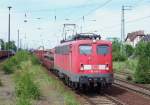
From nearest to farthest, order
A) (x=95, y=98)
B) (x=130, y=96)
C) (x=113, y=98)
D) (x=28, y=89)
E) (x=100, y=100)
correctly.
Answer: (x=28, y=89)
(x=100, y=100)
(x=113, y=98)
(x=95, y=98)
(x=130, y=96)

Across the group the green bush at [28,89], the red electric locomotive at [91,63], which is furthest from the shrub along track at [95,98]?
the green bush at [28,89]

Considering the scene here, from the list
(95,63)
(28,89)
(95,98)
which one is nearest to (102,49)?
(95,63)

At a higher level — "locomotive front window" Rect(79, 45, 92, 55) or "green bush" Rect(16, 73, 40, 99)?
"locomotive front window" Rect(79, 45, 92, 55)

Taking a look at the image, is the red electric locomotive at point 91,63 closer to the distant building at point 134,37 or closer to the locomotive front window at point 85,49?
the locomotive front window at point 85,49

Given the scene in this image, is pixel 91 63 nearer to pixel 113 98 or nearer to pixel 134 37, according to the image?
pixel 113 98

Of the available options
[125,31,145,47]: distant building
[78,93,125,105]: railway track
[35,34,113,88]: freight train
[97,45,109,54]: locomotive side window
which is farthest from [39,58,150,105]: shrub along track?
[125,31,145,47]: distant building

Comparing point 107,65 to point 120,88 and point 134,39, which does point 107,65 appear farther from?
point 134,39

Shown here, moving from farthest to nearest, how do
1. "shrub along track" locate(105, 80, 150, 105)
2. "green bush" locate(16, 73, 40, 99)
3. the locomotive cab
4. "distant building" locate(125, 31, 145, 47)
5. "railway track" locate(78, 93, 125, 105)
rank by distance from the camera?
"distant building" locate(125, 31, 145, 47) < the locomotive cab < "green bush" locate(16, 73, 40, 99) < "shrub along track" locate(105, 80, 150, 105) < "railway track" locate(78, 93, 125, 105)

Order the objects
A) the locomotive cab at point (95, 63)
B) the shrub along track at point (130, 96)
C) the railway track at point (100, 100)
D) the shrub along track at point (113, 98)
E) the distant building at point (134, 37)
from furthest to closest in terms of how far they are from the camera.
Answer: the distant building at point (134, 37)
the locomotive cab at point (95, 63)
the shrub along track at point (130, 96)
the shrub along track at point (113, 98)
the railway track at point (100, 100)

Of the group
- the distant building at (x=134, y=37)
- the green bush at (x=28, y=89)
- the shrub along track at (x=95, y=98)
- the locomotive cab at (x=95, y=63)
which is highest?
the distant building at (x=134, y=37)

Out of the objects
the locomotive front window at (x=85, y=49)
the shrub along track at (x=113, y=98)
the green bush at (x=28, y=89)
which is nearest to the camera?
the shrub along track at (x=113, y=98)

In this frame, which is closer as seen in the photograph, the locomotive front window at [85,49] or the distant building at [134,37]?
the locomotive front window at [85,49]

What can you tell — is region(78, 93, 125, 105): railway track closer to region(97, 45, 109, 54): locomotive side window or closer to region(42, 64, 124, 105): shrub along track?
region(42, 64, 124, 105): shrub along track

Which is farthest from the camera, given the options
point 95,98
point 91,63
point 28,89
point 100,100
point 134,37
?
point 134,37
